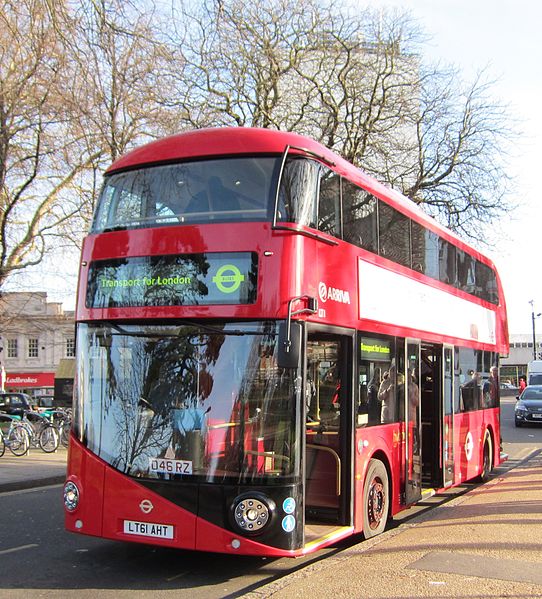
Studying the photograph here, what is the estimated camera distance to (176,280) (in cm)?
634

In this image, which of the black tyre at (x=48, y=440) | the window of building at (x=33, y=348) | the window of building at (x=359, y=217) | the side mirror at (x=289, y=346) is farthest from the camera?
the window of building at (x=33, y=348)

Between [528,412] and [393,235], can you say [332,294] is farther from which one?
[528,412]

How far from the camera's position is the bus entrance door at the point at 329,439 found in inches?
282

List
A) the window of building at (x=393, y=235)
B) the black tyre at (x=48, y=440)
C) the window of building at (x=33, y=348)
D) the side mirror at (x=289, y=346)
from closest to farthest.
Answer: the side mirror at (x=289, y=346), the window of building at (x=393, y=235), the black tyre at (x=48, y=440), the window of building at (x=33, y=348)

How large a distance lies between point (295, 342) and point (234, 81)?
18.9 meters

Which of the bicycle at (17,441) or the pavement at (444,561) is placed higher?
the pavement at (444,561)

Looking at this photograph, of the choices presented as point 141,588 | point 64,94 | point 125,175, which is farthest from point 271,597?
point 64,94

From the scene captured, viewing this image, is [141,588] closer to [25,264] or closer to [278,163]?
[278,163]

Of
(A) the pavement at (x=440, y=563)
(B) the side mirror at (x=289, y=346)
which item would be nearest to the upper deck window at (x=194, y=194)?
(B) the side mirror at (x=289, y=346)

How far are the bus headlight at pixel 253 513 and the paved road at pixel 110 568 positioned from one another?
58 centimetres

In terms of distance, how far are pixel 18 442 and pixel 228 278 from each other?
12403 millimetres

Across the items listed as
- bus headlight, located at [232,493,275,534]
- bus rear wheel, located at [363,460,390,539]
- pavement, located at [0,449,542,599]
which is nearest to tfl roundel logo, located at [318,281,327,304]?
bus headlight, located at [232,493,275,534]

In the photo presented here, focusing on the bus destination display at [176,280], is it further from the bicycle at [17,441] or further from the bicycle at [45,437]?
the bicycle at [45,437]

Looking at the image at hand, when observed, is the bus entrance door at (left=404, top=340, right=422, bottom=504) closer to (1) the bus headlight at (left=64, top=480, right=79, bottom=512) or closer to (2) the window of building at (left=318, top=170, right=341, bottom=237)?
(2) the window of building at (left=318, top=170, right=341, bottom=237)
